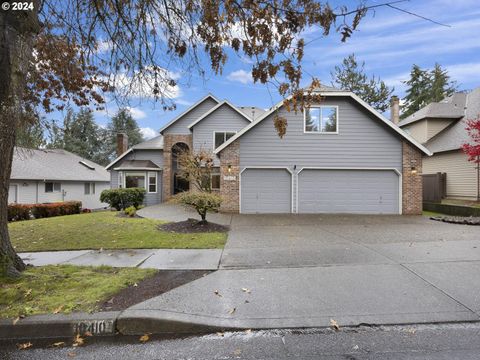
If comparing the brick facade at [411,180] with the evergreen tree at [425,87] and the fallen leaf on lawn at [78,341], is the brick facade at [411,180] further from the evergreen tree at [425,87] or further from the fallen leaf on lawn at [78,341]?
the evergreen tree at [425,87]

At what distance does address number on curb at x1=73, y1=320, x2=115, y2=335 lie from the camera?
12.3 ft

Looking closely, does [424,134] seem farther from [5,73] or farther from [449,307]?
[5,73]

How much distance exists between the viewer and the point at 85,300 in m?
4.30

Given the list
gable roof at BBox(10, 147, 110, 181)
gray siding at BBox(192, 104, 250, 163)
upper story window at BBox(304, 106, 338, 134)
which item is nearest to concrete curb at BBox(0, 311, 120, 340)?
upper story window at BBox(304, 106, 338, 134)

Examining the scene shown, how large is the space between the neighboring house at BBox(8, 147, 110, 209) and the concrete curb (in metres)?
20.6

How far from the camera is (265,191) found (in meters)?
15.4

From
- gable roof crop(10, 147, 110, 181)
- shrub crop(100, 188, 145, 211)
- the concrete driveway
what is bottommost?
the concrete driveway

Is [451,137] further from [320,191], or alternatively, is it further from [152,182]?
[152,182]

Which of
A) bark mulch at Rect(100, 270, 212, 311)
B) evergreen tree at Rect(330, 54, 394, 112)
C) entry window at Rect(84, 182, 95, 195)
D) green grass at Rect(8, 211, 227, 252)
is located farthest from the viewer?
evergreen tree at Rect(330, 54, 394, 112)

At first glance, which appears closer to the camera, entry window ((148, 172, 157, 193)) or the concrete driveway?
the concrete driveway

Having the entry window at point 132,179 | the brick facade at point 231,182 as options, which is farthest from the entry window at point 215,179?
the entry window at point 132,179

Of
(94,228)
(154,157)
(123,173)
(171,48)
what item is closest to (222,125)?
(154,157)

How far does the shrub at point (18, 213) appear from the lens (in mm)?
16016

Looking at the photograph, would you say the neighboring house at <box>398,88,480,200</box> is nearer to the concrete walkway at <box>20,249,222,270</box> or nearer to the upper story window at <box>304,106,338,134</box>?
the upper story window at <box>304,106,338,134</box>
